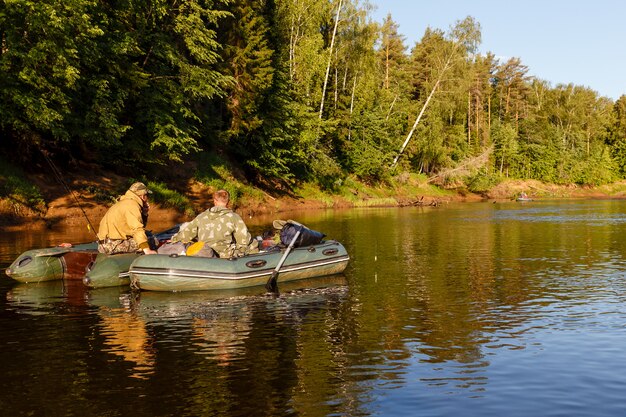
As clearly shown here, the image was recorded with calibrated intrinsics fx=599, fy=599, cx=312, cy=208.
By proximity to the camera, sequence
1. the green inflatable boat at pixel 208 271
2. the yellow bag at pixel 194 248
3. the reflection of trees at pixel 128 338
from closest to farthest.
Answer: the reflection of trees at pixel 128 338, the green inflatable boat at pixel 208 271, the yellow bag at pixel 194 248

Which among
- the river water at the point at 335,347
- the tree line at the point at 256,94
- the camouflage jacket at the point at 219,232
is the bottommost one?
the river water at the point at 335,347

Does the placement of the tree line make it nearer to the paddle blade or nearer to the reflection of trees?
the paddle blade

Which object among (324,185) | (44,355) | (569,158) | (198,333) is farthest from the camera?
(569,158)

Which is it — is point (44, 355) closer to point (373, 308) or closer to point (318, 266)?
point (373, 308)

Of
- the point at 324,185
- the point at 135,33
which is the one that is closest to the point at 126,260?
the point at 135,33

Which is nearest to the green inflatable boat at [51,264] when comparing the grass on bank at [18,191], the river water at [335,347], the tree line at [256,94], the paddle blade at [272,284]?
the river water at [335,347]

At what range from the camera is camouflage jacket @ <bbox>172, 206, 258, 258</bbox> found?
13.2m

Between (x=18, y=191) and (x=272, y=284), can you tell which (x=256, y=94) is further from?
(x=272, y=284)

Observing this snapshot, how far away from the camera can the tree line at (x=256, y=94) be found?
24.2 meters

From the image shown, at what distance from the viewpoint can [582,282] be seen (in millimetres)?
13633

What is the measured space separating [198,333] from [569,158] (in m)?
91.8

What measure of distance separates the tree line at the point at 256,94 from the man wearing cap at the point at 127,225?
11.5m

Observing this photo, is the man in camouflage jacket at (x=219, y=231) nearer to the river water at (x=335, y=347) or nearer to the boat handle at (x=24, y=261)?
the river water at (x=335, y=347)

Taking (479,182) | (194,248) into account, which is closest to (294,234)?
(194,248)
